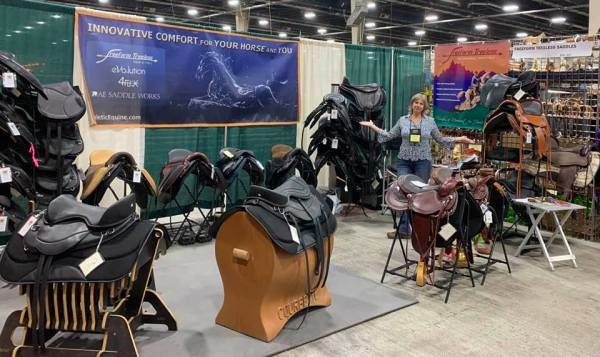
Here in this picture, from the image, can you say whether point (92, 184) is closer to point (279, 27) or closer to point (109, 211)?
point (109, 211)

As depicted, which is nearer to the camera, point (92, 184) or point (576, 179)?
point (92, 184)

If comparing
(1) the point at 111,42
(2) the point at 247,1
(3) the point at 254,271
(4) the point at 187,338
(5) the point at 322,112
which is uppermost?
(2) the point at 247,1

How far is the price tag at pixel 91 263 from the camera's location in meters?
2.34

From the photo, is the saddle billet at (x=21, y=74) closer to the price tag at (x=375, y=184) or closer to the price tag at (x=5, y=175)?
Result: the price tag at (x=5, y=175)

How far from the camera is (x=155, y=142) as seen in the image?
5.26m

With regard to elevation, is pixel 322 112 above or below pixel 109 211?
above

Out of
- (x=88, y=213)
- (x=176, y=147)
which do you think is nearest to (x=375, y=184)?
(x=176, y=147)

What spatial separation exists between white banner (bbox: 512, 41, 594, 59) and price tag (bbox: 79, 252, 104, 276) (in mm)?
5071

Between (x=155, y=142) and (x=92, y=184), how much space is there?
1.34 meters

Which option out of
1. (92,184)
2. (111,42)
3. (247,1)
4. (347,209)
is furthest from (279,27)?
(92,184)

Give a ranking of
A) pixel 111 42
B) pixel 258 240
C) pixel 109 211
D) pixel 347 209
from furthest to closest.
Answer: pixel 347 209, pixel 111 42, pixel 258 240, pixel 109 211

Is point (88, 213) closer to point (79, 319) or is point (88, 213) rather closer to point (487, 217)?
point (79, 319)

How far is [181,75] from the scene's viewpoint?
211 inches

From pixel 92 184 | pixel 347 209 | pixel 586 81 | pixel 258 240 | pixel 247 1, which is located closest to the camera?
pixel 258 240
